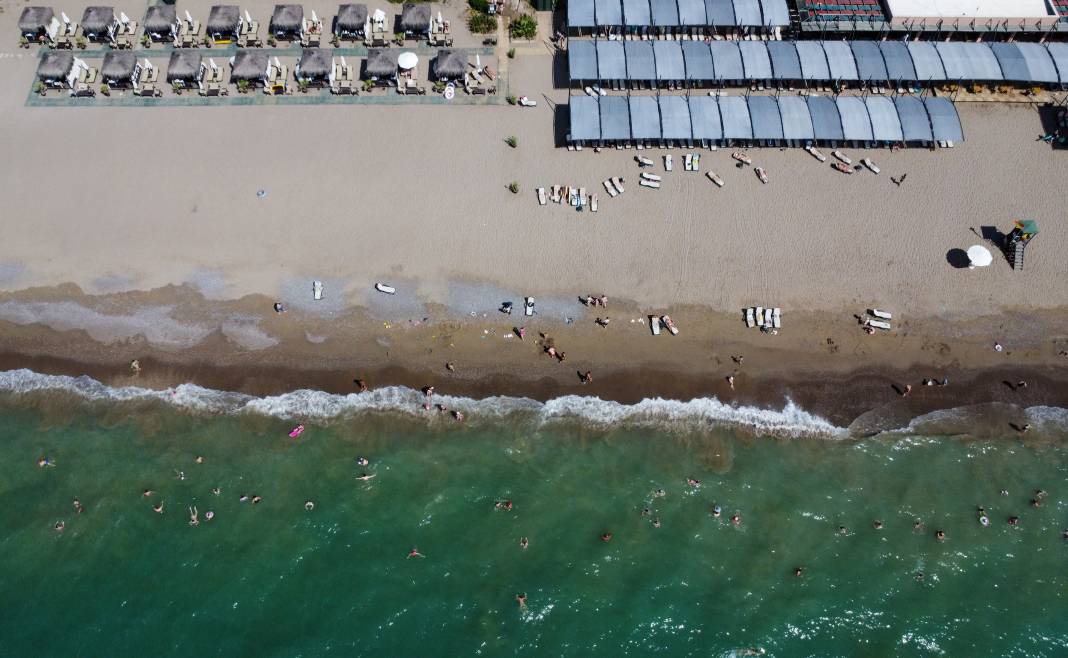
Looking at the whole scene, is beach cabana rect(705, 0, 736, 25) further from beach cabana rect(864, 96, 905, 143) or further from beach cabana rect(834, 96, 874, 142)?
beach cabana rect(864, 96, 905, 143)

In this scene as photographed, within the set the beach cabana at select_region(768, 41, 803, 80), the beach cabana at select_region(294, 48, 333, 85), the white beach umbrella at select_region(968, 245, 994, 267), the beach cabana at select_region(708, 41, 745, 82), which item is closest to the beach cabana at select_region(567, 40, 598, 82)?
the beach cabana at select_region(708, 41, 745, 82)

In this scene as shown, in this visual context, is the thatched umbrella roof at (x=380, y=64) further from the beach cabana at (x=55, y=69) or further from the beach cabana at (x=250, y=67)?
the beach cabana at (x=55, y=69)

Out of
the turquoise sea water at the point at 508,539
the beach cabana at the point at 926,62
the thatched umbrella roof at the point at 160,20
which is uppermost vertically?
the thatched umbrella roof at the point at 160,20

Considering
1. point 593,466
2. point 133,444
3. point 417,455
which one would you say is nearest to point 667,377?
point 593,466

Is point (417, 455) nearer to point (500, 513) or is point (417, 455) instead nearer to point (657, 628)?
point (500, 513)

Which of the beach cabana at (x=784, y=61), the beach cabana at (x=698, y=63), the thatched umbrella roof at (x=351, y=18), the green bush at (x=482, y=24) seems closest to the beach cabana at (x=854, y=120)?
the beach cabana at (x=784, y=61)

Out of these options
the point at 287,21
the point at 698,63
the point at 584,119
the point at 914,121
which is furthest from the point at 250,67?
the point at 914,121
